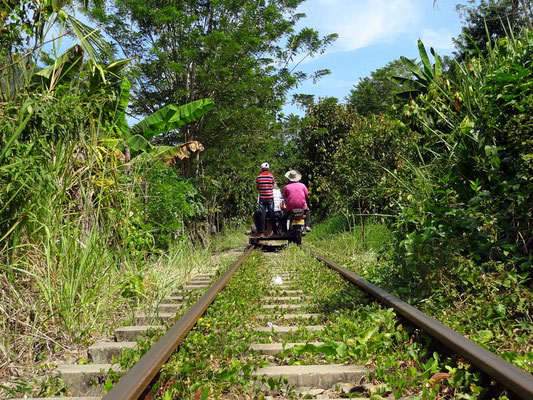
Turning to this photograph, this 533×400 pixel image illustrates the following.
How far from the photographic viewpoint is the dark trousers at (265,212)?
12953 mm

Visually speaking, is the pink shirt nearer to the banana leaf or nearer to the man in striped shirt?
the man in striped shirt

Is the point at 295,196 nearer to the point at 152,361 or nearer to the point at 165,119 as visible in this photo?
the point at 165,119

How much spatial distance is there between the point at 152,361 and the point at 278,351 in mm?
1058

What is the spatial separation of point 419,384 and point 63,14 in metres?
4.81

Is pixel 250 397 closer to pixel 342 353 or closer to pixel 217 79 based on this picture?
pixel 342 353

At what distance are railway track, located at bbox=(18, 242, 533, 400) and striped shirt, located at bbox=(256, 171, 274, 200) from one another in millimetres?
7229

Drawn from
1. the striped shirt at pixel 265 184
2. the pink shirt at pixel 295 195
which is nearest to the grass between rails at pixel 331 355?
the pink shirt at pixel 295 195

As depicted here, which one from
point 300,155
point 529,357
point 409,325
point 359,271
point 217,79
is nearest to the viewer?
point 529,357

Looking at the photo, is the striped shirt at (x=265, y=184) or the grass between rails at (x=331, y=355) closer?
the grass between rails at (x=331, y=355)

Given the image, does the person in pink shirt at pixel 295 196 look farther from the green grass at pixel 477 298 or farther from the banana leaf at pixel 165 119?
the green grass at pixel 477 298

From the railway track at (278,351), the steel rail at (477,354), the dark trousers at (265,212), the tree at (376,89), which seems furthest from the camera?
the tree at (376,89)

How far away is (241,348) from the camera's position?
3527mm

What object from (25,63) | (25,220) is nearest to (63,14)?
(25,63)

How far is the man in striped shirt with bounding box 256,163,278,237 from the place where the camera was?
12.5 meters
